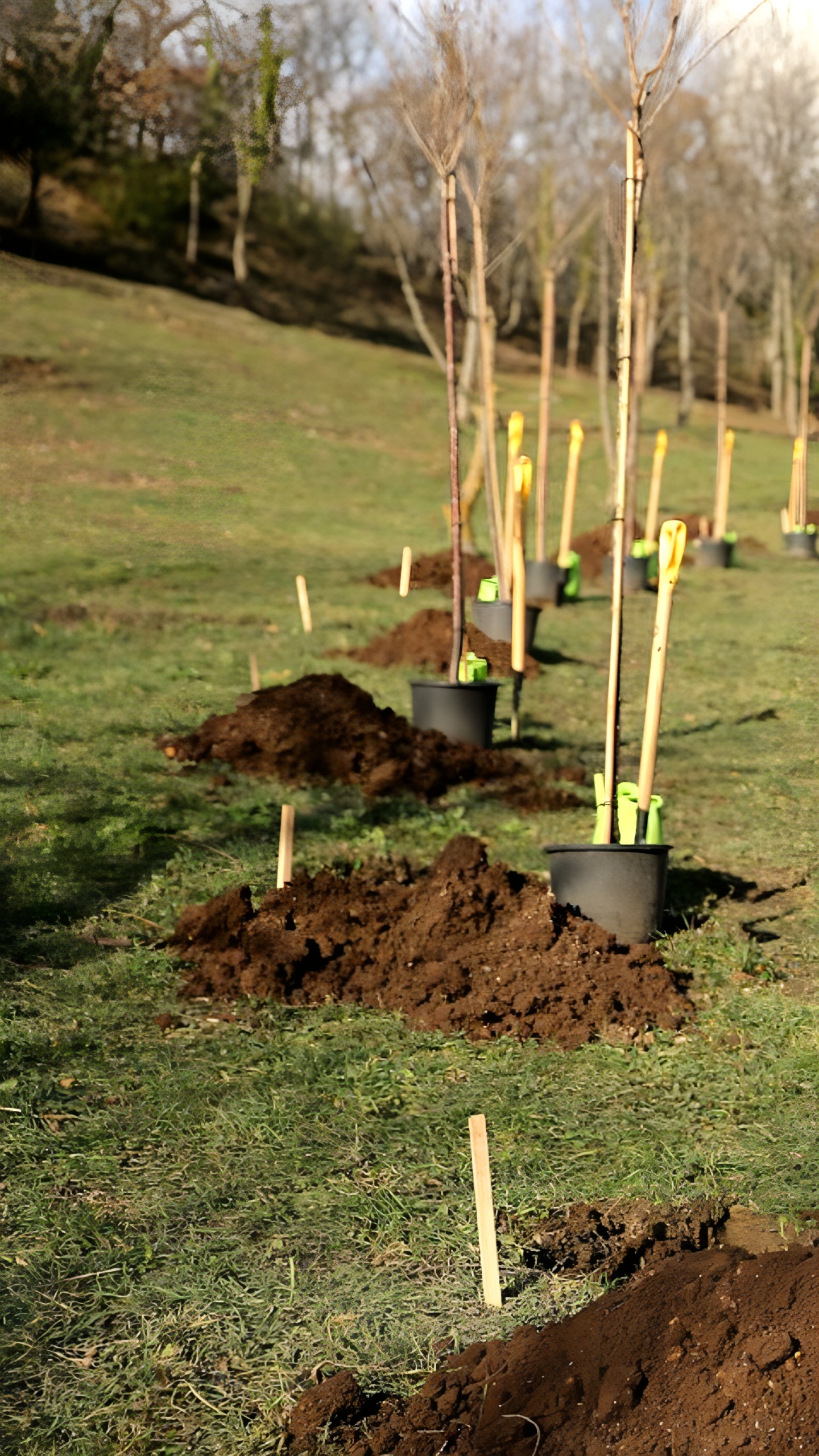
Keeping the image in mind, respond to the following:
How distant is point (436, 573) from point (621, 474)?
7.31 meters

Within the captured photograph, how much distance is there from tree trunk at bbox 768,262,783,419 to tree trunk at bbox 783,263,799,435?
0.56 ft

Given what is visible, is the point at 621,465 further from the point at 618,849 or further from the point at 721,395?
the point at 721,395

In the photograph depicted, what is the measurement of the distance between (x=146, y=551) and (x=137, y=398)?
171 inches

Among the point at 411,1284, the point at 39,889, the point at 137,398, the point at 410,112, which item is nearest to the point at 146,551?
the point at 137,398

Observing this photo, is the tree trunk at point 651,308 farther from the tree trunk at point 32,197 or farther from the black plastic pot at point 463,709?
the black plastic pot at point 463,709

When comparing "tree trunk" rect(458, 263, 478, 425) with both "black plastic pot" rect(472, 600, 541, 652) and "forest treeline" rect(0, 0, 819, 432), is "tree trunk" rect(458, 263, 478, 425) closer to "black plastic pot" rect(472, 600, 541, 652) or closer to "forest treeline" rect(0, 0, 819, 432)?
"forest treeline" rect(0, 0, 819, 432)

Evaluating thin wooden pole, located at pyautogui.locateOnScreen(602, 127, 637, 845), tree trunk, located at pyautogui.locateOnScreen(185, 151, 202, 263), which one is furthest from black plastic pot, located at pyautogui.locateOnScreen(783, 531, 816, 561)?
tree trunk, located at pyautogui.locateOnScreen(185, 151, 202, 263)

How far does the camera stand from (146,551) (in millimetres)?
11484

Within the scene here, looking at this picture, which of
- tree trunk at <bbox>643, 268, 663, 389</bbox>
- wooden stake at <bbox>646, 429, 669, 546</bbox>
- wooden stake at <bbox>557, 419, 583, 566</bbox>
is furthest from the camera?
tree trunk at <bbox>643, 268, 663, 389</bbox>

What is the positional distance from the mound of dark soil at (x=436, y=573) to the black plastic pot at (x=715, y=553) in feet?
9.58

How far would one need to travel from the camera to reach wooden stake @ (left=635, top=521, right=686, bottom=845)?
13.8 feet

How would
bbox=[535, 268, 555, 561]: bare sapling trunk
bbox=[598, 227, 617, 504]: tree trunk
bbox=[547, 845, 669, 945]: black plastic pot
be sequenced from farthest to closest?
bbox=[598, 227, 617, 504]: tree trunk, bbox=[535, 268, 555, 561]: bare sapling trunk, bbox=[547, 845, 669, 945]: black plastic pot

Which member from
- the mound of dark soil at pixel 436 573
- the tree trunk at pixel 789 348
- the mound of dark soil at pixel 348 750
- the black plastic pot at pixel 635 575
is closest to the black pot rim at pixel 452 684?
the mound of dark soil at pixel 348 750

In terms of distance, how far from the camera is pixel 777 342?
3284cm
